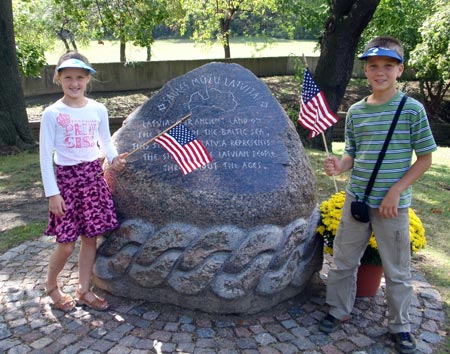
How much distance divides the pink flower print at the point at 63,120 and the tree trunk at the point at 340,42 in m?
6.71

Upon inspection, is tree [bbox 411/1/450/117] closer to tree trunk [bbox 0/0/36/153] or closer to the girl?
tree trunk [bbox 0/0/36/153]

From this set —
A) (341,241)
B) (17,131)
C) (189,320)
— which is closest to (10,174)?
(17,131)

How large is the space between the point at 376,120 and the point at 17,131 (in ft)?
26.7

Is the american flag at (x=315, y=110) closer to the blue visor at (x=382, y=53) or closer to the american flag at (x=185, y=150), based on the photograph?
the blue visor at (x=382, y=53)

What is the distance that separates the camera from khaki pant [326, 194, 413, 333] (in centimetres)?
321

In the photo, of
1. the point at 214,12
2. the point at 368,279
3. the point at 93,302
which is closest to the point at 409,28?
the point at 214,12

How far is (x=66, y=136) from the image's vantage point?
11.2 feet

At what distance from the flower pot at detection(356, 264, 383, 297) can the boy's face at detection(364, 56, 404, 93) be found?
147 cm

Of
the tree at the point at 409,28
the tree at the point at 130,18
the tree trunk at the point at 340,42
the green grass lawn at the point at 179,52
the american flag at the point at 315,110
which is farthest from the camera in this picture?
the green grass lawn at the point at 179,52

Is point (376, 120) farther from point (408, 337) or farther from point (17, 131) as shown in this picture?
point (17, 131)

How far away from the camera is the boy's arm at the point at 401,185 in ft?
10.0

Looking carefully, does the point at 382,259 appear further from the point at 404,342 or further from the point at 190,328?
the point at 190,328

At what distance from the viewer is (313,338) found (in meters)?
3.40

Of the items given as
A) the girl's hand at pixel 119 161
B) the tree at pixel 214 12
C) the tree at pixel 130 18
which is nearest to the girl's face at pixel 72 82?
the girl's hand at pixel 119 161
